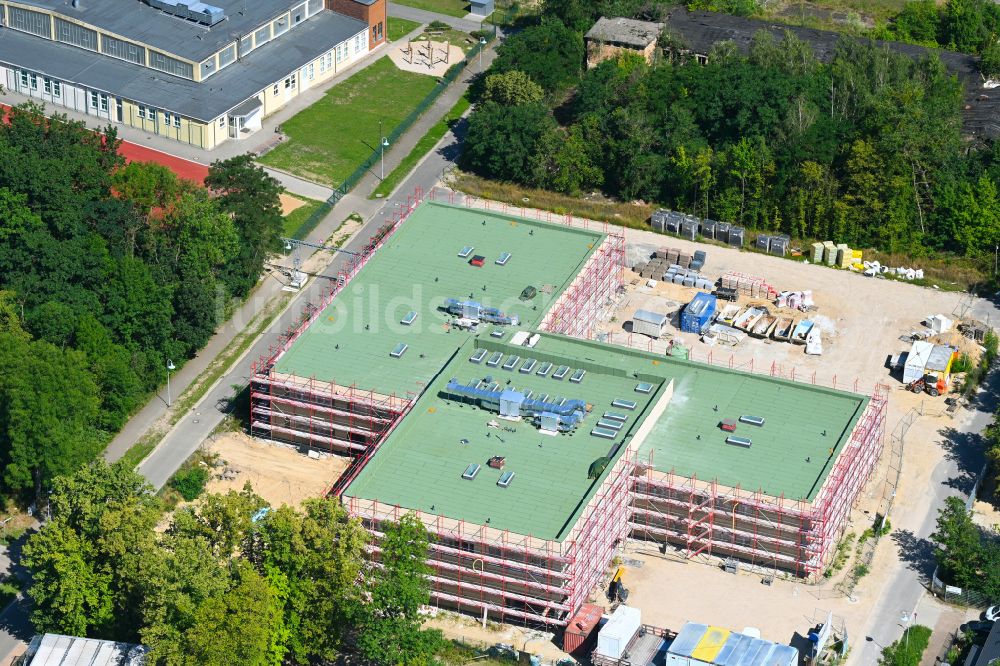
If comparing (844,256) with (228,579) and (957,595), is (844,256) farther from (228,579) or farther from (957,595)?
(228,579)

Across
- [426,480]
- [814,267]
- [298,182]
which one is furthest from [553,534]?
[298,182]

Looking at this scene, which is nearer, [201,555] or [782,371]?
[201,555]

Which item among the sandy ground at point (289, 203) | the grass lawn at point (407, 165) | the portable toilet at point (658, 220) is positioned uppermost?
the portable toilet at point (658, 220)

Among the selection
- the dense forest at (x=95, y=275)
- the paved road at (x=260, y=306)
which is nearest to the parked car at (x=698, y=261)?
the paved road at (x=260, y=306)

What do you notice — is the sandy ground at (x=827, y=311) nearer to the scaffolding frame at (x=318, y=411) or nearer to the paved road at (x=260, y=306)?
the paved road at (x=260, y=306)

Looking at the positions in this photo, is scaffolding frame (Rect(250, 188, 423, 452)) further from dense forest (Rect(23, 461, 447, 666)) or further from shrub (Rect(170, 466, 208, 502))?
dense forest (Rect(23, 461, 447, 666))

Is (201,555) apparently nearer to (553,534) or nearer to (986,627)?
(553,534)

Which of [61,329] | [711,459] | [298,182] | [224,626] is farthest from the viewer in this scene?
[298,182]

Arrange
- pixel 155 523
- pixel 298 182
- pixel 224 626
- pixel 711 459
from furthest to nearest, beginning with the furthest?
pixel 298 182, pixel 711 459, pixel 155 523, pixel 224 626
